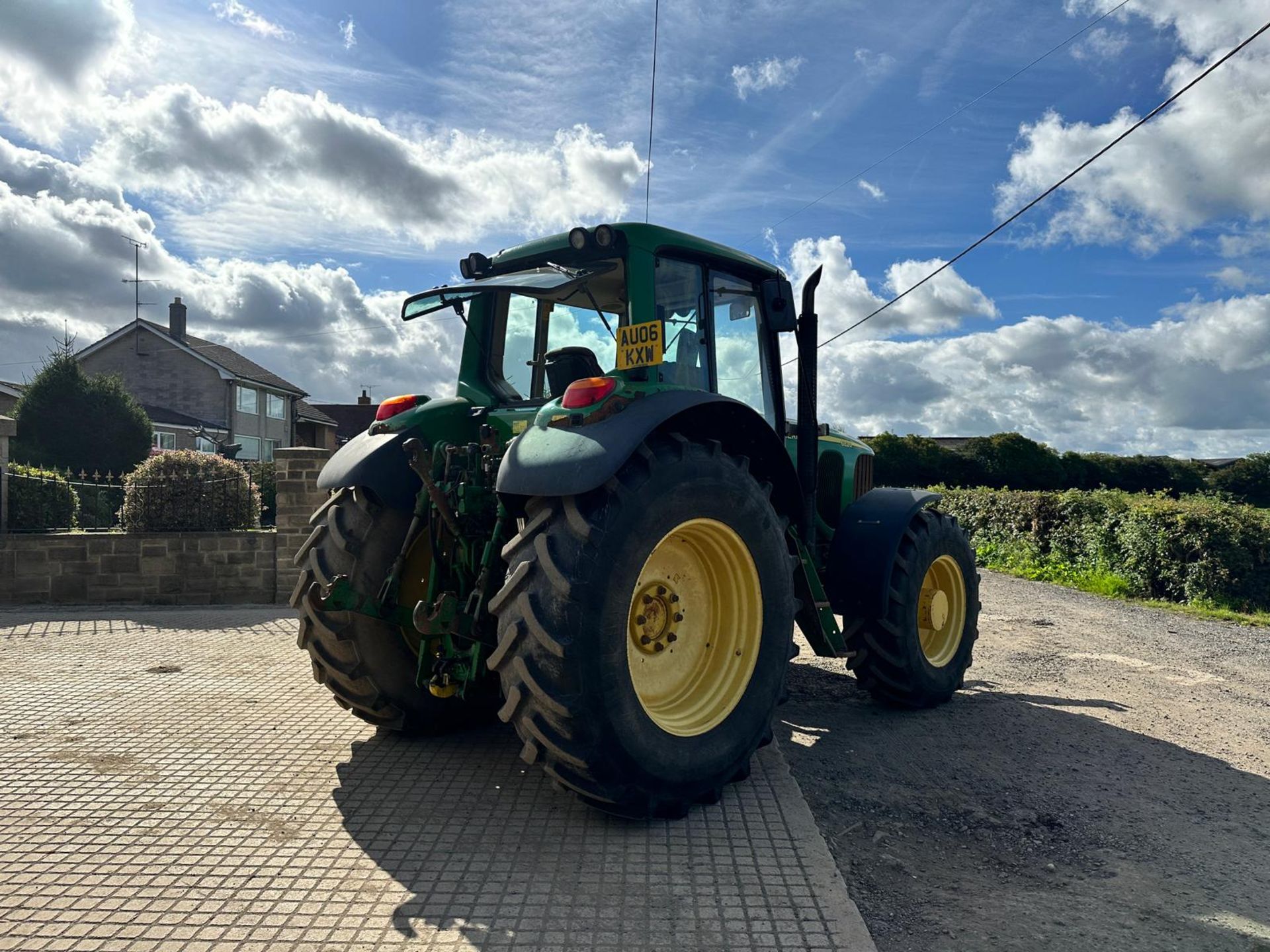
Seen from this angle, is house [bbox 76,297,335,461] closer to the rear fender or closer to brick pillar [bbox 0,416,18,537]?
brick pillar [bbox 0,416,18,537]

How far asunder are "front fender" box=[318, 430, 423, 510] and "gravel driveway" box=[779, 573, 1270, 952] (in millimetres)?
2279

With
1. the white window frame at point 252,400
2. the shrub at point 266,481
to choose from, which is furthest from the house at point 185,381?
the shrub at point 266,481

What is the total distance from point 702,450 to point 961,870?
1.84m

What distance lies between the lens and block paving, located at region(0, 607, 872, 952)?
2.60m

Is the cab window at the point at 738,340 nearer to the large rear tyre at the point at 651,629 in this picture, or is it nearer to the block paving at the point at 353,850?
the large rear tyre at the point at 651,629

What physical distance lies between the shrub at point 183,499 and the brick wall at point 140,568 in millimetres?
225

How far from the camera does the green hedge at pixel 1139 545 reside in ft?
34.5

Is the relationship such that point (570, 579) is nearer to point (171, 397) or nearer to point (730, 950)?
point (730, 950)

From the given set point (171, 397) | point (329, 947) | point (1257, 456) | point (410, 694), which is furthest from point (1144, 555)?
point (171, 397)

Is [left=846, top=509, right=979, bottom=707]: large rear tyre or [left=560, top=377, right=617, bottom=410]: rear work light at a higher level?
[left=560, top=377, right=617, bottom=410]: rear work light

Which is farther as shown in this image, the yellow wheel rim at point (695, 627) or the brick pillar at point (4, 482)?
the brick pillar at point (4, 482)

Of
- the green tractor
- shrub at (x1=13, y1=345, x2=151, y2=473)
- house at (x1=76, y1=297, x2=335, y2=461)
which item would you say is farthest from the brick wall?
house at (x1=76, y1=297, x2=335, y2=461)

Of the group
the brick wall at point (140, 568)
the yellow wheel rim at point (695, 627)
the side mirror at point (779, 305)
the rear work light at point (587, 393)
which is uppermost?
Result: the side mirror at point (779, 305)

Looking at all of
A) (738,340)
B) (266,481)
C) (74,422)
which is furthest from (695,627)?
(74,422)
